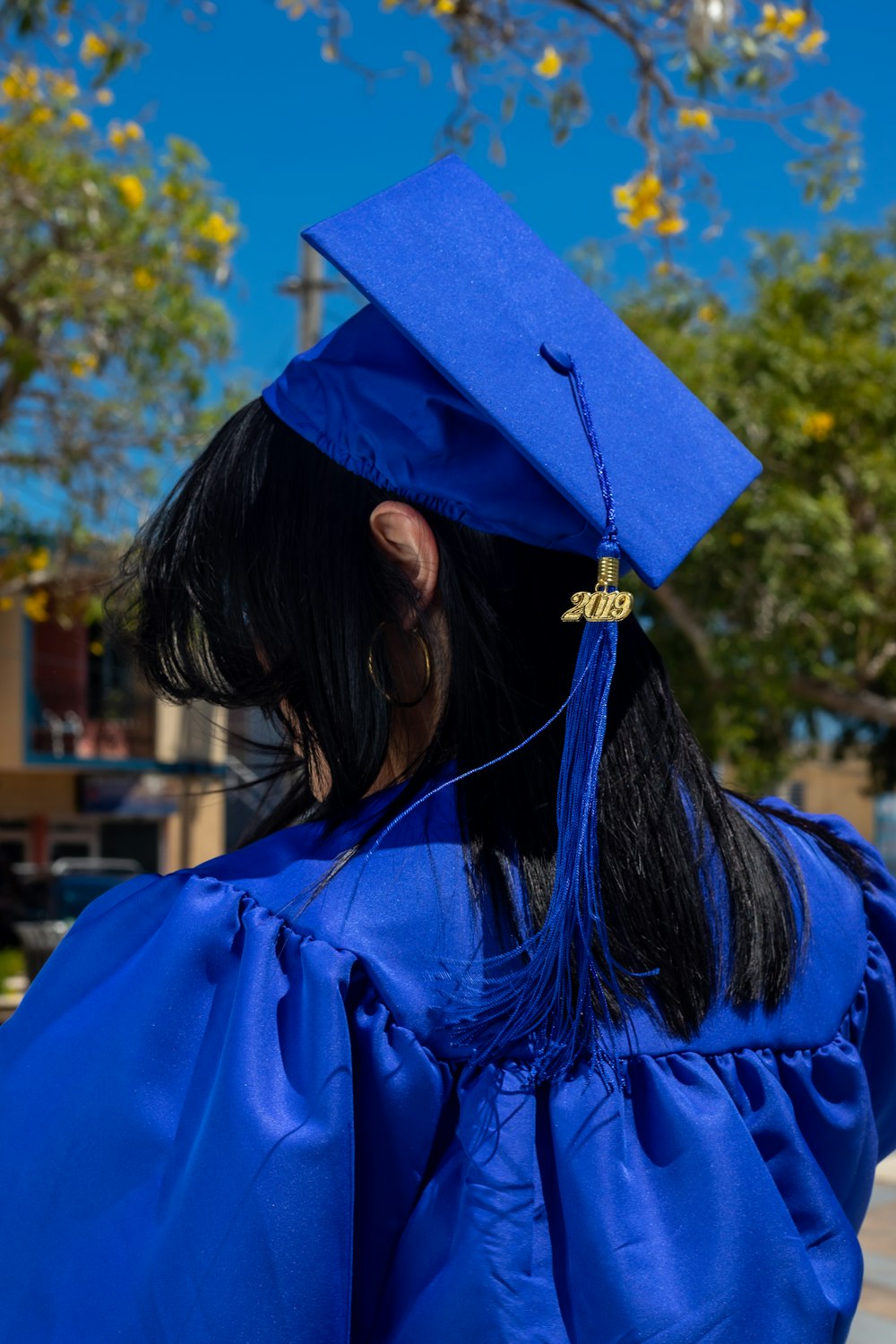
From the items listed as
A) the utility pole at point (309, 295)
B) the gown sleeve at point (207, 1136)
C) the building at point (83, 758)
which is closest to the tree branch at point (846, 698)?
the utility pole at point (309, 295)

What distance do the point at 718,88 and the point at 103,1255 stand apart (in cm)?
433

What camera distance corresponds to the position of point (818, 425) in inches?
394

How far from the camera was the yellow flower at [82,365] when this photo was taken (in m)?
8.45

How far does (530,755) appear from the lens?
957 mm

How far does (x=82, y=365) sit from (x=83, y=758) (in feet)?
32.5

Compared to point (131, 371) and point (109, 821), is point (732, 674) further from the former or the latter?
point (109, 821)

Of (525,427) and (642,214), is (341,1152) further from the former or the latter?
(642,214)

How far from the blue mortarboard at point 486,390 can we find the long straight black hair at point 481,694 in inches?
1.7

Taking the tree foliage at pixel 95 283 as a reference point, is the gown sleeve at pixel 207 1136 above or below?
below

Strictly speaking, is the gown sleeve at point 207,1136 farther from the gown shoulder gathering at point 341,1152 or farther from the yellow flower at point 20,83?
the yellow flower at point 20,83

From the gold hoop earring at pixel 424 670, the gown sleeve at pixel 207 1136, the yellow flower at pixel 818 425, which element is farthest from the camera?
the yellow flower at pixel 818 425

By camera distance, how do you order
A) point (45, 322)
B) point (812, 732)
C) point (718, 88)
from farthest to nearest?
point (812, 732) < point (45, 322) < point (718, 88)

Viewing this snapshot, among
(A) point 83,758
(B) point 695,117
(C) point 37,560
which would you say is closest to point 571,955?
(B) point 695,117

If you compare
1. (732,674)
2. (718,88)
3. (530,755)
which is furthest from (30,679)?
(530,755)
